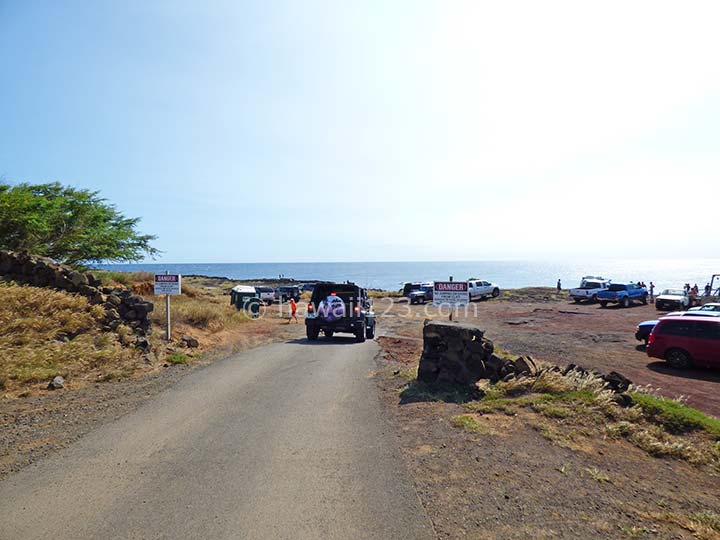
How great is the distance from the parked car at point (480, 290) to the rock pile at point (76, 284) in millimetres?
36616

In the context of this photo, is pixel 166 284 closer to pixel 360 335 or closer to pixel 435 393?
pixel 360 335

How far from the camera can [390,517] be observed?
3984 mm

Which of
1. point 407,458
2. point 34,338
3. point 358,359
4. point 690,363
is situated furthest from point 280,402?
point 690,363

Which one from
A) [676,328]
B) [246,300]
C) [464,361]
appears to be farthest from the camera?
[246,300]

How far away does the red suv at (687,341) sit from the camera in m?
13.0

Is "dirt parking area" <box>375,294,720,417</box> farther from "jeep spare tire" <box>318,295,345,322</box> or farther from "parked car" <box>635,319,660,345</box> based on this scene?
"jeep spare tire" <box>318,295,345,322</box>

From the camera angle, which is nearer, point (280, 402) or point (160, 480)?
point (160, 480)

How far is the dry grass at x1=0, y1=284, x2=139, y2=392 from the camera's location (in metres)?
8.93

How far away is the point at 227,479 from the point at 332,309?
11.8 meters

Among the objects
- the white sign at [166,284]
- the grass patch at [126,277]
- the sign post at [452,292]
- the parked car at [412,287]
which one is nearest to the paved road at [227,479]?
the sign post at [452,292]

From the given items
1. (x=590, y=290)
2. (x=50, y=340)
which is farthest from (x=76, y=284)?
(x=590, y=290)

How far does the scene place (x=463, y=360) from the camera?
29.6 ft

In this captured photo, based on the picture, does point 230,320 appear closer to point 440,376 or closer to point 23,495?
point 440,376

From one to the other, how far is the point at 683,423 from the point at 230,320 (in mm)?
18391
